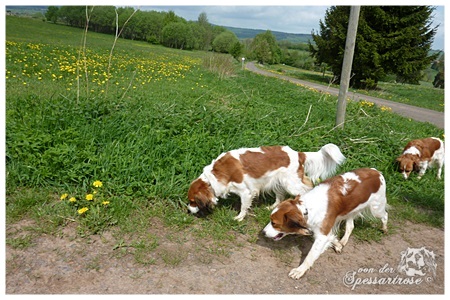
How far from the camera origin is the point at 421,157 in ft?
18.5

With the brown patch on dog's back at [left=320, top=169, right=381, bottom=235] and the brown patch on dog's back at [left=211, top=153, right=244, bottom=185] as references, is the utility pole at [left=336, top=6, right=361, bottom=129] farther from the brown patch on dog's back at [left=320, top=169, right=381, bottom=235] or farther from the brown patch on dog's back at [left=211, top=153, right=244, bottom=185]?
the brown patch on dog's back at [left=211, top=153, right=244, bottom=185]

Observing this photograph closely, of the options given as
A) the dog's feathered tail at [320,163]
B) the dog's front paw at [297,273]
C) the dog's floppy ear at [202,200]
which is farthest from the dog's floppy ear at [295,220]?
the dog's feathered tail at [320,163]

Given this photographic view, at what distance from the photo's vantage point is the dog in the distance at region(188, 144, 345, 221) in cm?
373

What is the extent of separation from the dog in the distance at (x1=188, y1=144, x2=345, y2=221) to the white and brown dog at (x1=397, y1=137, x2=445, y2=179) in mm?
2067

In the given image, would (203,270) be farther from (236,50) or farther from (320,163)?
(236,50)

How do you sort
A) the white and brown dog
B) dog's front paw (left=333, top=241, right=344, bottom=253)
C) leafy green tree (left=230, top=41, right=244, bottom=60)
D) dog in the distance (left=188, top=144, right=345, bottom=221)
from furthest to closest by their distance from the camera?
1. leafy green tree (left=230, top=41, right=244, bottom=60)
2. the white and brown dog
3. dog in the distance (left=188, top=144, right=345, bottom=221)
4. dog's front paw (left=333, top=241, right=344, bottom=253)

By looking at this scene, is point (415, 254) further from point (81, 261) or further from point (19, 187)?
point (19, 187)

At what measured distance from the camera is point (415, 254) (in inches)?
137

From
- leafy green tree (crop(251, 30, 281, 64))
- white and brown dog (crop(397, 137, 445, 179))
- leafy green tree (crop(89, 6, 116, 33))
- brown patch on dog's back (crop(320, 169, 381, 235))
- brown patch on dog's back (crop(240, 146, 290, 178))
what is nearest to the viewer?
brown patch on dog's back (crop(320, 169, 381, 235))

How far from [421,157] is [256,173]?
3.58m

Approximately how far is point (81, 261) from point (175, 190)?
4.47 feet

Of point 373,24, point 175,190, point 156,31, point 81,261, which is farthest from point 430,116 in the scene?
point 156,31

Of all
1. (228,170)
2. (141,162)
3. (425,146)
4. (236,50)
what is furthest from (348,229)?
(236,50)

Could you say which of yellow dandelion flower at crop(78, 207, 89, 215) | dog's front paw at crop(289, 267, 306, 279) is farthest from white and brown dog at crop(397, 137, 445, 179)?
yellow dandelion flower at crop(78, 207, 89, 215)
